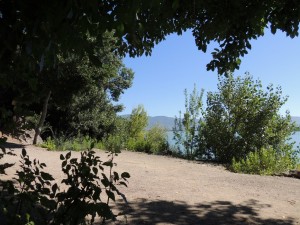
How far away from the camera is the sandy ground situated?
4570 millimetres

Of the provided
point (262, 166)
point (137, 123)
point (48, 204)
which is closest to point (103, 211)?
point (48, 204)

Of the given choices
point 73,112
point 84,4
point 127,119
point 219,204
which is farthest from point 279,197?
point 127,119

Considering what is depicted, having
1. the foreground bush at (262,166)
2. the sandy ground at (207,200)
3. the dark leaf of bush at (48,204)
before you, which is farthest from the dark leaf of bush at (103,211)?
the foreground bush at (262,166)

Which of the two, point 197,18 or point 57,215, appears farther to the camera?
point 197,18

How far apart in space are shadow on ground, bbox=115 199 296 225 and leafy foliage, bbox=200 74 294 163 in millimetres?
8263

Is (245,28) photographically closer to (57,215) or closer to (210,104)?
(57,215)

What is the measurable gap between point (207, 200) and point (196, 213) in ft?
2.97

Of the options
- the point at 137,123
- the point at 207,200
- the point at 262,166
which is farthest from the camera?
the point at 137,123

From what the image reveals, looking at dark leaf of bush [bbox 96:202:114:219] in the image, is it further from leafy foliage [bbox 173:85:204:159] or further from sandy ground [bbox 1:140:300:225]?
leafy foliage [bbox 173:85:204:159]

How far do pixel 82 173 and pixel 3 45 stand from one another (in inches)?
45.2

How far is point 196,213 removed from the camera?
15.8 feet

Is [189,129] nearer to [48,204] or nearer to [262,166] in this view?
[262,166]

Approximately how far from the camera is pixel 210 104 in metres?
14.3

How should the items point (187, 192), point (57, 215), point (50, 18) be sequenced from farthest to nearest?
point (187, 192) → point (57, 215) → point (50, 18)
